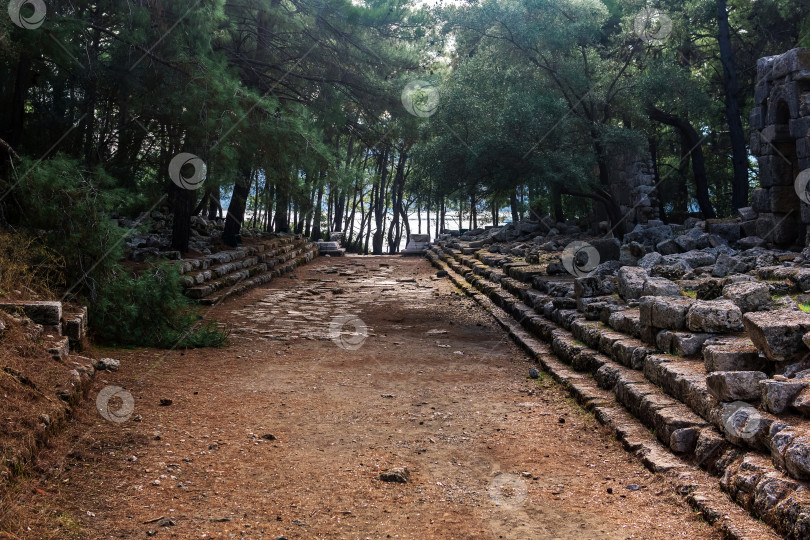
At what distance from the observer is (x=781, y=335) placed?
448 centimetres

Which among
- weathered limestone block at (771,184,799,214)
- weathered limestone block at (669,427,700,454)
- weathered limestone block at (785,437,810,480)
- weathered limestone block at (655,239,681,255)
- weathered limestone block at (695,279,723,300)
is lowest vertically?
weathered limestone block at (669,427,700,454)

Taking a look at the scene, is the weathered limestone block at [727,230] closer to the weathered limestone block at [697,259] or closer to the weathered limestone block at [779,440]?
the weathered limestone block at [697,259]

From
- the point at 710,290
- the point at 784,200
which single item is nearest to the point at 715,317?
the point at 710,290

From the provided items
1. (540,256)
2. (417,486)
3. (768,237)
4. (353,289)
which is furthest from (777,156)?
(417,486)

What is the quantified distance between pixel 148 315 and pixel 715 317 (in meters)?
6.00

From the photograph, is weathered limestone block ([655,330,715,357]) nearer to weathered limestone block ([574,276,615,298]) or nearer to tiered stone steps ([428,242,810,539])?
tiered stone steps ([428,242,810,539])

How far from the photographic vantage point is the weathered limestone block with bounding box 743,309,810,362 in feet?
14.6

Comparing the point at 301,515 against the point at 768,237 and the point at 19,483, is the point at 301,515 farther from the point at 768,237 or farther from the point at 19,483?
the point at 768,237

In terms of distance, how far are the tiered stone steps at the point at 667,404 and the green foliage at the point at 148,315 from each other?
13.2 ft

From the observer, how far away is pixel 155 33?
438 inches

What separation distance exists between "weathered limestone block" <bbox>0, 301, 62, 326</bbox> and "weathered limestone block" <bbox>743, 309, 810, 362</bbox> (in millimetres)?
5640

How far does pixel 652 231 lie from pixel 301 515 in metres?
12.8

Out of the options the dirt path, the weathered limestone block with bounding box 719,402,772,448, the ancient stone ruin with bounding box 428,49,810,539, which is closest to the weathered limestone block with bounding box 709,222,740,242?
the ancient stone ruin with bounding box 428,49,810,539

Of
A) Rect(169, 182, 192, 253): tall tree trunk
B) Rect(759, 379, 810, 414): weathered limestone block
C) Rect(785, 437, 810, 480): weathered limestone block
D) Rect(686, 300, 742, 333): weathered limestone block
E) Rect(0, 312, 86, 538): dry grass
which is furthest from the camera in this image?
Rect(169, 182, 192, 253): tall tree trunk
